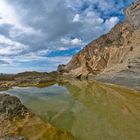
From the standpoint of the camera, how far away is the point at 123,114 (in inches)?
640

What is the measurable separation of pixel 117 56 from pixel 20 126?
42.0 meters

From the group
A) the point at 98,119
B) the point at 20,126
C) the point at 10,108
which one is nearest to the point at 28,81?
the point at 10,108

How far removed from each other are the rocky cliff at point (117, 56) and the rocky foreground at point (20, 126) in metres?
17.9

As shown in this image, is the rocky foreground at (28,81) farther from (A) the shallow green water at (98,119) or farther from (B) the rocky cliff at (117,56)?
(A) the shallow green water at (98,119)

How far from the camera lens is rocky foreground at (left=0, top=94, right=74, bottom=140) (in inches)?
448

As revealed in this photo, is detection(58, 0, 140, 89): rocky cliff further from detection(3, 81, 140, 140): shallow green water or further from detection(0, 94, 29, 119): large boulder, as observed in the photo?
detection(0, 94, 29, 119): large boulder

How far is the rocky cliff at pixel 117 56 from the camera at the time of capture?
1351 inches

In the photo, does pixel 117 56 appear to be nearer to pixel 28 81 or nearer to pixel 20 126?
pixel 28 81

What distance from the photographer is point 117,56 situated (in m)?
52.1

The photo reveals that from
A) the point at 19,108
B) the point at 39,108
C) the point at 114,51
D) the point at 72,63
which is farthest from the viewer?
the point at 72,63

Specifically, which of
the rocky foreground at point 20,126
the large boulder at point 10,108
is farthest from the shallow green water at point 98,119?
the large boulder at point 10,108

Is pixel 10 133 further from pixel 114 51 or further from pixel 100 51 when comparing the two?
pixel 100 51

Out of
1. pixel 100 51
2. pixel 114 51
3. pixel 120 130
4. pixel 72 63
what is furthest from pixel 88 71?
pixel 120 130

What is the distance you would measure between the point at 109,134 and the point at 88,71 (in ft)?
187
